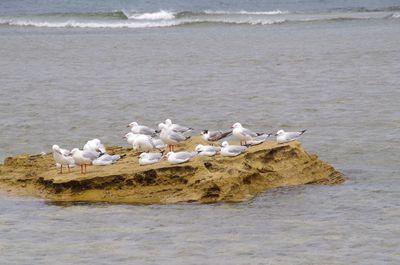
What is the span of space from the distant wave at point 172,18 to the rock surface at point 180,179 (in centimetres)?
3374

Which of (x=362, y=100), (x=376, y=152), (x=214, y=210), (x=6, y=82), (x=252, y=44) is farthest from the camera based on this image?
(x=252, y=44)

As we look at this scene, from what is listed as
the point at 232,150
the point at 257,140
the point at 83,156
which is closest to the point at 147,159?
the point at 83,156

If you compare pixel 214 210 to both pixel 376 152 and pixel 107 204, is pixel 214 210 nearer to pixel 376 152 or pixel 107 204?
pixel 107 204

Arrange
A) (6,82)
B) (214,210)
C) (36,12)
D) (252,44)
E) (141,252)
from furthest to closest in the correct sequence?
(36,12) < (252,44) < (6,82) < (214,210) < (141,252)

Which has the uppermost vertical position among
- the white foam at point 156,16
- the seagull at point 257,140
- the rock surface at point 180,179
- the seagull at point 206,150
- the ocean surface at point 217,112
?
the seagull at point 206,150

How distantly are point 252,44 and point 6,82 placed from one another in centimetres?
1151

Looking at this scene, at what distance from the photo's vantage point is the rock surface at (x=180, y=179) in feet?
46.8

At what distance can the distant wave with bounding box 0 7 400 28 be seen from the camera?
164 ft

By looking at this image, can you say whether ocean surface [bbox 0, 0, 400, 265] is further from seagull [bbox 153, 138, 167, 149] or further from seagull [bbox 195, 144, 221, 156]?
seagull [bbox 153, 138, 167, 149]

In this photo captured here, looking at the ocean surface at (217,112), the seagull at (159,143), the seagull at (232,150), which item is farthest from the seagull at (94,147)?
the seagull at (232,150)

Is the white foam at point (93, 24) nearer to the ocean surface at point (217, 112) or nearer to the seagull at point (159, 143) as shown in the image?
the ocean surface at point (217, 112)

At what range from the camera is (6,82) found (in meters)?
29.4

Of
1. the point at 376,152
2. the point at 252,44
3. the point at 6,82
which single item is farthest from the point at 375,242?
the point at 252,44

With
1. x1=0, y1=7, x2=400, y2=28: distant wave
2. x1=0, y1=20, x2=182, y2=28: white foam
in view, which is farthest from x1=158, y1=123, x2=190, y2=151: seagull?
x1=0, y1=20, x2=182, y2=28: white foam
